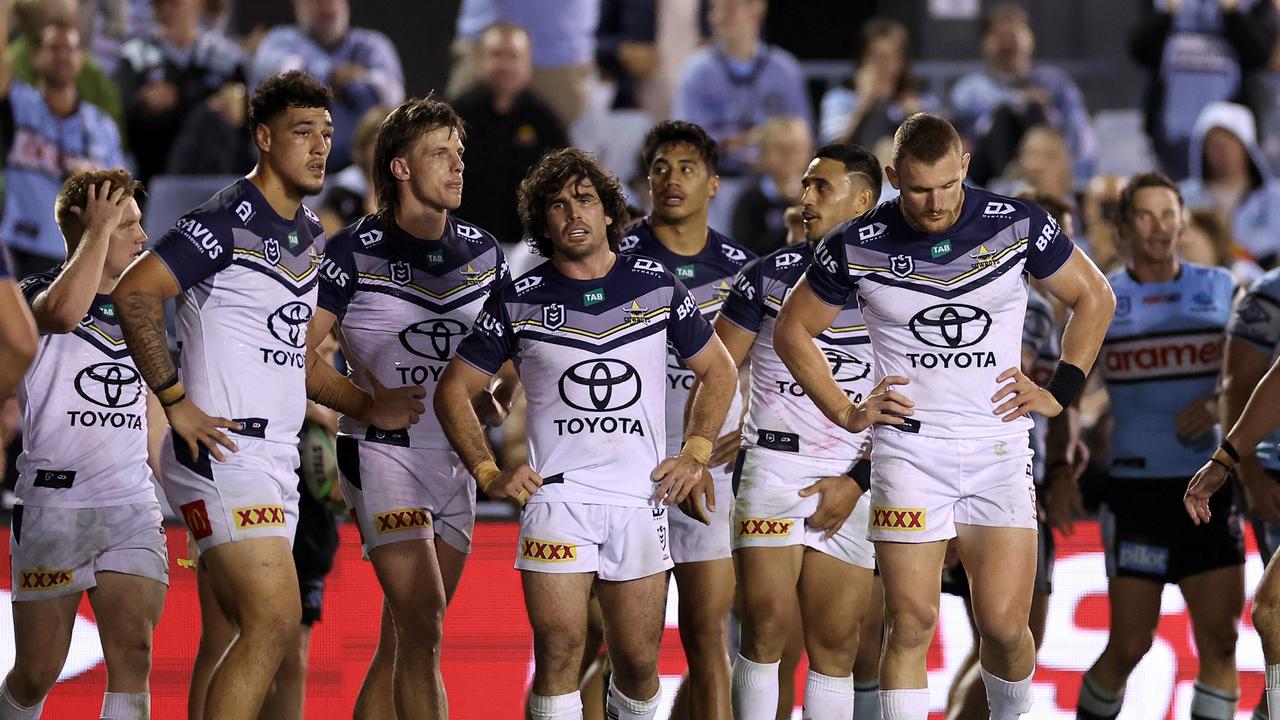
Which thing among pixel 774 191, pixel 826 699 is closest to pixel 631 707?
pixel 826 699

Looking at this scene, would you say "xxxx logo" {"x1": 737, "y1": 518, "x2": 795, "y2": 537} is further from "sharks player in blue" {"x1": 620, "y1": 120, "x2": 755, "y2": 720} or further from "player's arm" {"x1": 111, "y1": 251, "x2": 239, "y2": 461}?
"player's arm" {"x1": 111, "y1": 251, "x2": 239, "y2": 461}

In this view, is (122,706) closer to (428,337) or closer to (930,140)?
(428,337)

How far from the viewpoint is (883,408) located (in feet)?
21.7

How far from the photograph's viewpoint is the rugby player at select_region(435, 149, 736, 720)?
21.3 feet

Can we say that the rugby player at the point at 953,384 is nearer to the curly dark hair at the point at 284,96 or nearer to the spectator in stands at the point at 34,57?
the curly dark hair at the point at 284,96

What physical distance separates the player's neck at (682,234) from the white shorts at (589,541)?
164 centimetres

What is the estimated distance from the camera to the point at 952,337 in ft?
21.8

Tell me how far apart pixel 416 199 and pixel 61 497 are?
1.94m

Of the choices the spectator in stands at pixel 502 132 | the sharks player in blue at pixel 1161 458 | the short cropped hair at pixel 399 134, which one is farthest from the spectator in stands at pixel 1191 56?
the short cropped hair at pixel 399 134

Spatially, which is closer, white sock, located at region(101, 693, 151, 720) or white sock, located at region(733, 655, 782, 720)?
white sock, located at region(101, 693, 151, 720)

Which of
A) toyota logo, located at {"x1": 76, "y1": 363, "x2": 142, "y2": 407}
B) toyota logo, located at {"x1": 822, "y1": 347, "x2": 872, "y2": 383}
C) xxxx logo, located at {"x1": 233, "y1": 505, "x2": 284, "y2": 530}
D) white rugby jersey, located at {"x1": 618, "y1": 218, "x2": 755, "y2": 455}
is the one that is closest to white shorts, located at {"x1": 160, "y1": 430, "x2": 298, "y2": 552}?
xxxx logo, located at {"x1": 233, "y1": 505, "x2": 284, "y2": 530}

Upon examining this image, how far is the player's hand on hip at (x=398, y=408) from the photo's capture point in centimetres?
707

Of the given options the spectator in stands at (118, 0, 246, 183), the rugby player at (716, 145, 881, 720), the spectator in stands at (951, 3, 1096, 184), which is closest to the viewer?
the rugby player at (716, 145, 881, 720)

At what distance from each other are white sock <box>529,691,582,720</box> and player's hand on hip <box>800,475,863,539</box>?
55.7 inches
